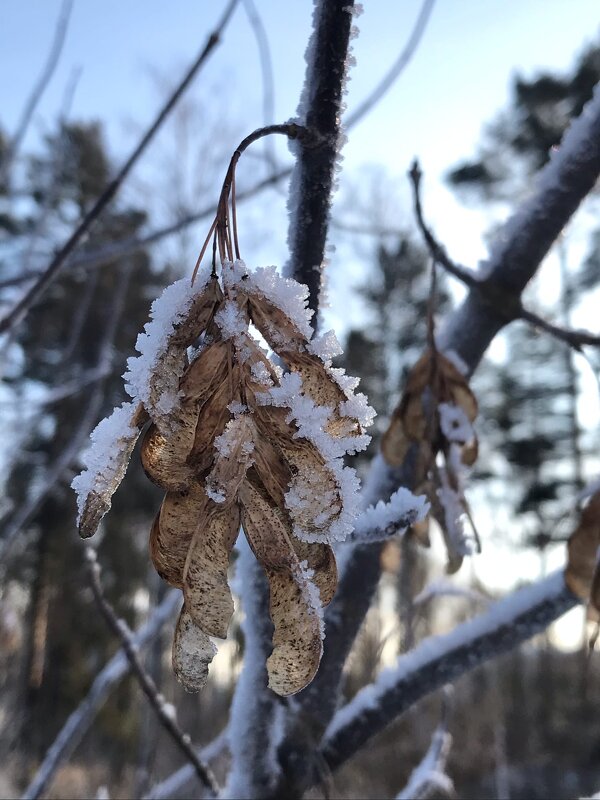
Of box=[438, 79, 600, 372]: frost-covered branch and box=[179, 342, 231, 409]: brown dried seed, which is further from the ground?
box=[438, 79, 600, 372]: frost-covered branch

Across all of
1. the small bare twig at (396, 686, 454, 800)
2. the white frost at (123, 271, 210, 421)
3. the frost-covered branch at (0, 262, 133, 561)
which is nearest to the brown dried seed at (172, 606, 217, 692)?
the white frost at (123, 271, 210, 421)

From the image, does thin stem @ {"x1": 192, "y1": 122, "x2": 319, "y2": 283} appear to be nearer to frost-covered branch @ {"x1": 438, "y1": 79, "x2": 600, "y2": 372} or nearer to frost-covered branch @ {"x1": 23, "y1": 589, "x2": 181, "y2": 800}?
frost-covered branch @ {"x1": 438, "y1": 79, "x2": 600, "y2": 372}

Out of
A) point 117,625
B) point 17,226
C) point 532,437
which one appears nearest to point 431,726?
point 532,437

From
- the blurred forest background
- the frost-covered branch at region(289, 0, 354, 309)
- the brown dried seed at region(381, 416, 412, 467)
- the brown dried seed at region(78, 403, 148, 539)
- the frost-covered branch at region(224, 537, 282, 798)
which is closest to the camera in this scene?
the brown dried seed at region(78, 403, 148, 539)

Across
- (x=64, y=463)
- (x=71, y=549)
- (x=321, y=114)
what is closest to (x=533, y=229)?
(x=321, y=114)

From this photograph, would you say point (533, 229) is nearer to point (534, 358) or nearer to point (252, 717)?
point (252, 717)

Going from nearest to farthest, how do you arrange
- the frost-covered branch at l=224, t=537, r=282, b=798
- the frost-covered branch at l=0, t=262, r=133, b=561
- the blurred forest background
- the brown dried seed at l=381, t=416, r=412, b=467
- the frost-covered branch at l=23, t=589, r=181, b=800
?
the frost-covered branch at l=224, t=537, r=282, b=798 → the brown dried seed at l=381, t=416, r=412, b=467 → the frost-covered branch at l=23, t=589, r=181, b=800 → the frost-covered branch at l=0, t=262, r=133, b=561 → the blurred forest background
